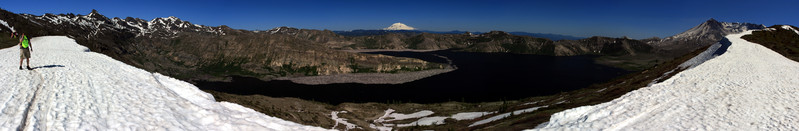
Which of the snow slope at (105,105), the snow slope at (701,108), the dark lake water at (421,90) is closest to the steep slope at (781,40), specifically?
the snow slope at (701,108)

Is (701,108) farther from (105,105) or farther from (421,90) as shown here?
(421,90)

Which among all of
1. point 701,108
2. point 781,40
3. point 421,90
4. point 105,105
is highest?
point 781,40

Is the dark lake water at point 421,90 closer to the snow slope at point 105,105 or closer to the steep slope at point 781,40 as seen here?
the steep slope at point 781,40

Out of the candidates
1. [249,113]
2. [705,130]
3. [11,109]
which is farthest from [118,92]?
[705,130]

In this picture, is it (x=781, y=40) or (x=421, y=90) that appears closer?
(x=781, y=40)

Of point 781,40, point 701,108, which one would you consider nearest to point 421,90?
point 781,40

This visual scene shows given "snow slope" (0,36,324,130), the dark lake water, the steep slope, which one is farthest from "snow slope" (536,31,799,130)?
the dark lake water
